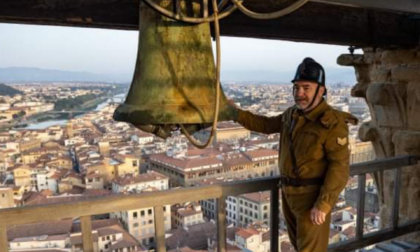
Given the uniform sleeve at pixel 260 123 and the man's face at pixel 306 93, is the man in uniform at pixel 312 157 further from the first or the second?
the uniform sleeve at pixel 260 123

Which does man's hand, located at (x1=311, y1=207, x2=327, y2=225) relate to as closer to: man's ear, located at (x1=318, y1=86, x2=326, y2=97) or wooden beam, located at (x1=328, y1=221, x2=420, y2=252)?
man's ear, located at (x1=318, y1=86, x2=326, y2=97)

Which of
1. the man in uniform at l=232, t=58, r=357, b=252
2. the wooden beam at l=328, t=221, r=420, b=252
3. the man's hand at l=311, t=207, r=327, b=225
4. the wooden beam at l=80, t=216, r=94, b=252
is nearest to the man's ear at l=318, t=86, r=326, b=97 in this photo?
the man in uniform at l=232, t=58, r=357, b=252

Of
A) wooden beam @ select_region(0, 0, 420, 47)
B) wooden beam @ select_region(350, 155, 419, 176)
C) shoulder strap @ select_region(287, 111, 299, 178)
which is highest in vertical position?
wooden beam @ select_region(0, 0, 420, 47)

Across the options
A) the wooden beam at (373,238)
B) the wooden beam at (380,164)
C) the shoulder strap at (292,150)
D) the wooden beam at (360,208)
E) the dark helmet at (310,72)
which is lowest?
the wooden beam at (373,238)

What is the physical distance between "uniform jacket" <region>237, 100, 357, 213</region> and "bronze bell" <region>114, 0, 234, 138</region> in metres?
0.75

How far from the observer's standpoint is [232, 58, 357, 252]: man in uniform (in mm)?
1706

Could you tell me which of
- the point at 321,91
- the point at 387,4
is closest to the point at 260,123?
the point at 321,91

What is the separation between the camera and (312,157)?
1.75 m

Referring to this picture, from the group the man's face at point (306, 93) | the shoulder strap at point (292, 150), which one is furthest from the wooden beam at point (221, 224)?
the man's face at point (306, 93)

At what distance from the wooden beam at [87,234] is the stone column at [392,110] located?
2.96 meters

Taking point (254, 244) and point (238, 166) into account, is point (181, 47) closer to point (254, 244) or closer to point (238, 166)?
point (254, 244)

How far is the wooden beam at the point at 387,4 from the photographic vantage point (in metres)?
1.78

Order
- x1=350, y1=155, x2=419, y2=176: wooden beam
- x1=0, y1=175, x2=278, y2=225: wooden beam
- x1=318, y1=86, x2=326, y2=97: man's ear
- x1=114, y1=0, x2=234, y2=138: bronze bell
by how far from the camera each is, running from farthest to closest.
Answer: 1. x1=350, y1=155, x2=419, y2=176: wooden beam
2. x1=318, y1=86, x2=326, y2=97: man's ear
3. x1=0, y1=175, x2=278, y2=225: wooden beam
4. x1=114, y1=0, x2=234, y2=138: bronze bell

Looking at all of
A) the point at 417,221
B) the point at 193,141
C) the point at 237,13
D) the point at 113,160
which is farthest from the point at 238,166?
the point at 193,141
